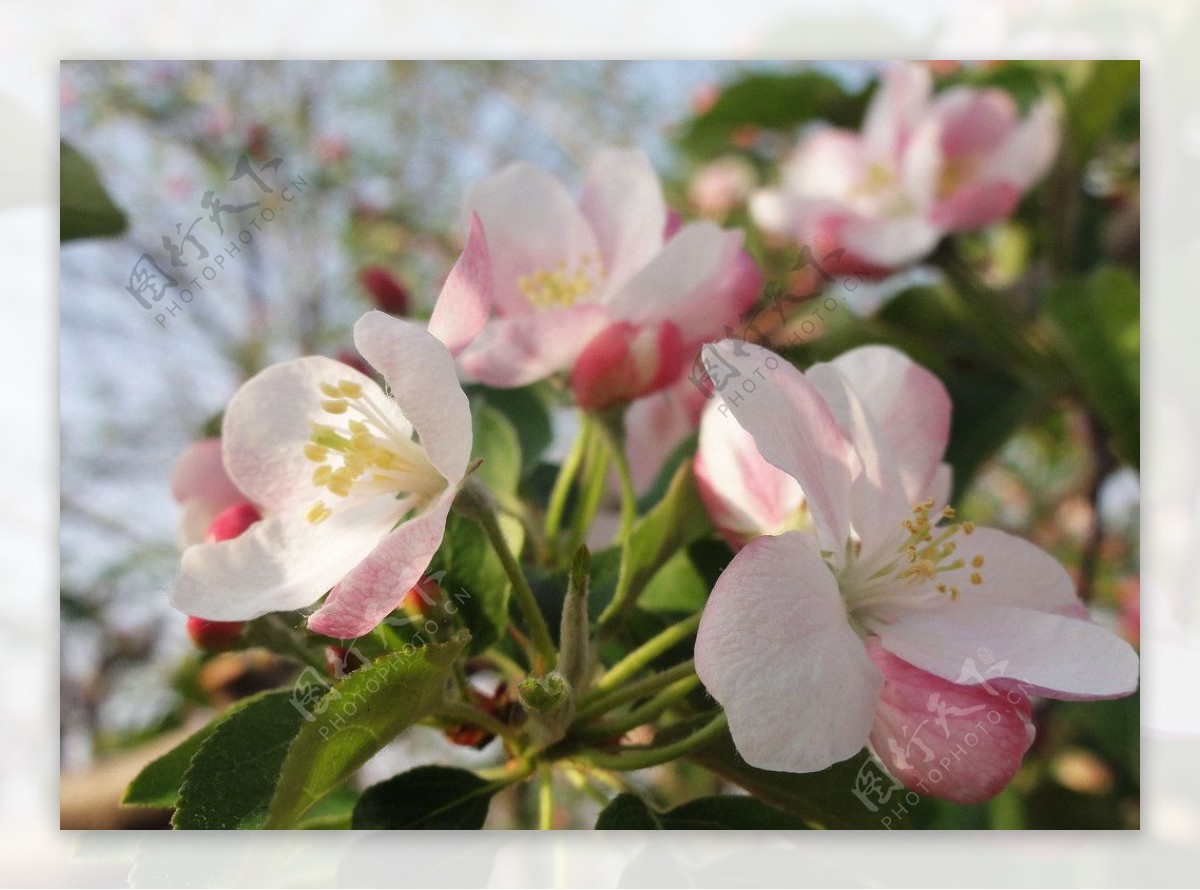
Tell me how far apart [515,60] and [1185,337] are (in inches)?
27.8

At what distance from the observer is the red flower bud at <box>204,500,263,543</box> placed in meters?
0.64

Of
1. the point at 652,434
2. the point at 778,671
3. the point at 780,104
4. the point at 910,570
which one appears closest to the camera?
the point at 778,671

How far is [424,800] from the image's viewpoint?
647 mm

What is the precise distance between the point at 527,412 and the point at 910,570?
384 mm

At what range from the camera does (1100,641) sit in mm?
549

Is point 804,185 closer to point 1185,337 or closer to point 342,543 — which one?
point 1185,337

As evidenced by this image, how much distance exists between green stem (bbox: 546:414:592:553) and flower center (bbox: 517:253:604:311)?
81 millimetres

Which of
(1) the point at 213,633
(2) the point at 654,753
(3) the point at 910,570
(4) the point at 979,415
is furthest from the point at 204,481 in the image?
(4) the point at 979,415

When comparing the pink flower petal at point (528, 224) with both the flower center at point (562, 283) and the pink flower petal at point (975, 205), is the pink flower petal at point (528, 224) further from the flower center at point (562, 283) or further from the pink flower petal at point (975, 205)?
the pink flower petal at point (975, 205)

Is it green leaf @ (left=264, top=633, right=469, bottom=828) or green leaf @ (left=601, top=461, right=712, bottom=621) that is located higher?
green leaf @ (left=601, top=461, right=712, bottom=621)

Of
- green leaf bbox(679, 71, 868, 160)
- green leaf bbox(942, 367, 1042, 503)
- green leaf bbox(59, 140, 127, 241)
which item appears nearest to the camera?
green leaf bbox(59, 140, 127, 241)

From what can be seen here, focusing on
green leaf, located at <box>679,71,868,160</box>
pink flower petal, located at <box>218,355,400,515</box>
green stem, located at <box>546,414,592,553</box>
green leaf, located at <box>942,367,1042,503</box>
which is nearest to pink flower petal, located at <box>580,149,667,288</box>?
green stem, located at <box>546,414,592,553</box>

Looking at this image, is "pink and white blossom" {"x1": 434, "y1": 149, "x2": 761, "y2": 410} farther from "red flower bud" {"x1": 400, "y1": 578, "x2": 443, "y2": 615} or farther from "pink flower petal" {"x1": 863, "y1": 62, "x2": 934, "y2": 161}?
"pink flower petal" {"x1": 863, "y1": 62, "x2": 934, "y2": 161}

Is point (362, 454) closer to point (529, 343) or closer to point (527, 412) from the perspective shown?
point (529, 343)
